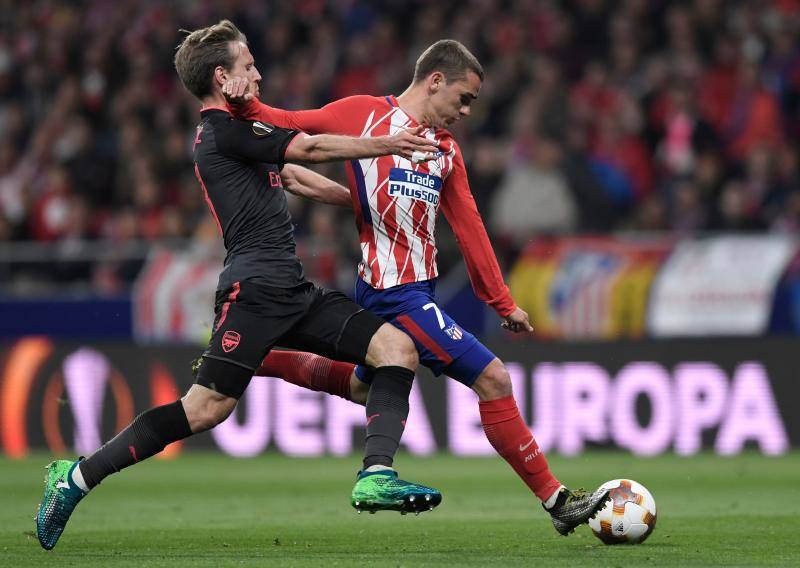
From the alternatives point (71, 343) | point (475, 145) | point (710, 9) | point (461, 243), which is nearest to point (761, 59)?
point (710, 9)

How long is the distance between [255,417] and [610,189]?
4.17m

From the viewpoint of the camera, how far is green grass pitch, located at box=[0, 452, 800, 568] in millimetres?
6383

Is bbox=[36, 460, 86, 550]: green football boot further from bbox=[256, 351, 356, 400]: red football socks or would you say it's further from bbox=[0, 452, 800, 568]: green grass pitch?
bbox=[256, 351, 356, 400]: red football socks

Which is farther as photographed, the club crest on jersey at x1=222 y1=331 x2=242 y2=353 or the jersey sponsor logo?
the jersey sponsor logo

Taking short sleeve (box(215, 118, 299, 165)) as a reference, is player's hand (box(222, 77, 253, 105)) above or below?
above

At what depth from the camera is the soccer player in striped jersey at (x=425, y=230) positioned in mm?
6875

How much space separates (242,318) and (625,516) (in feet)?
6.30

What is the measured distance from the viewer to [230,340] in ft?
21.6

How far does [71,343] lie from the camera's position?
44.9ft

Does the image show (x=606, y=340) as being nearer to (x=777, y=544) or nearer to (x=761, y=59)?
(x=761, y=59)

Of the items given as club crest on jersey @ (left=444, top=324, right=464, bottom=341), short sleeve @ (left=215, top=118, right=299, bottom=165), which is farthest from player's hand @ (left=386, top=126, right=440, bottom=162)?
club crest on jersey @ (left=444, top=324, right=464, bottom=341)

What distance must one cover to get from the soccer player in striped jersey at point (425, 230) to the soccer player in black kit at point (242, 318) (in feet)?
0.55

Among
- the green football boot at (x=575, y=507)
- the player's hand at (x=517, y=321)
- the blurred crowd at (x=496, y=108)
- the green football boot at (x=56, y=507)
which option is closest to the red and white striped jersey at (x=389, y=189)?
the player's hand at (x=517, y=321)

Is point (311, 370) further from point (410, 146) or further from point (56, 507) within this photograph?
point (410, 146)
